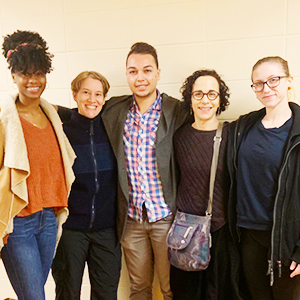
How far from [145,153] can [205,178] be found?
370 mm

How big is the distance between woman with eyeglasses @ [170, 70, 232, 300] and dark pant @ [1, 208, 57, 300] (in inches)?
28.7

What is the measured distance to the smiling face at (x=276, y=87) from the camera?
1.45 m

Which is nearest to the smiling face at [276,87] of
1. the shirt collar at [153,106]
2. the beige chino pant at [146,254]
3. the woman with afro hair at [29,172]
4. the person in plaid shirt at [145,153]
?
the person in plaid shirt at [145,153]

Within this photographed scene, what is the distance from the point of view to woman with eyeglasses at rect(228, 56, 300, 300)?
1.43m

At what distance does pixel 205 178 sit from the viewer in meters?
1.64

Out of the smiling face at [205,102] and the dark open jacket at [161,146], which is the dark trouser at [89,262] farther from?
the smiling face at [205,102]

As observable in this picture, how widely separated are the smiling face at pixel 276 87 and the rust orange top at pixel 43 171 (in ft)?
3.46

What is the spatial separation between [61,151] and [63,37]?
0.95 metres

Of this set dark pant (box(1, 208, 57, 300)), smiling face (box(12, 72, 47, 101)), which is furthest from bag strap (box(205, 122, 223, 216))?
smiling face (box(12, 72, 47, 101))

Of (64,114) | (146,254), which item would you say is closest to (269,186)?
(146,254)

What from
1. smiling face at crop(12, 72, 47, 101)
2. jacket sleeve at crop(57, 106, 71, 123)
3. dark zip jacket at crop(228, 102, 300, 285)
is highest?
smiling face at crop(12, 72, 47, 101)

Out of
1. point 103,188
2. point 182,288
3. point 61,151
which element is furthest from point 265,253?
point 61,151

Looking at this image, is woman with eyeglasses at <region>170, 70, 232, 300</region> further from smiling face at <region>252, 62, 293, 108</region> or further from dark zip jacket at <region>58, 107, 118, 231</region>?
dark zip jacket at <region>58, 107, 118, 231</region>

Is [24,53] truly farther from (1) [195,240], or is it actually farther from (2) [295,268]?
(2) [295,268]
